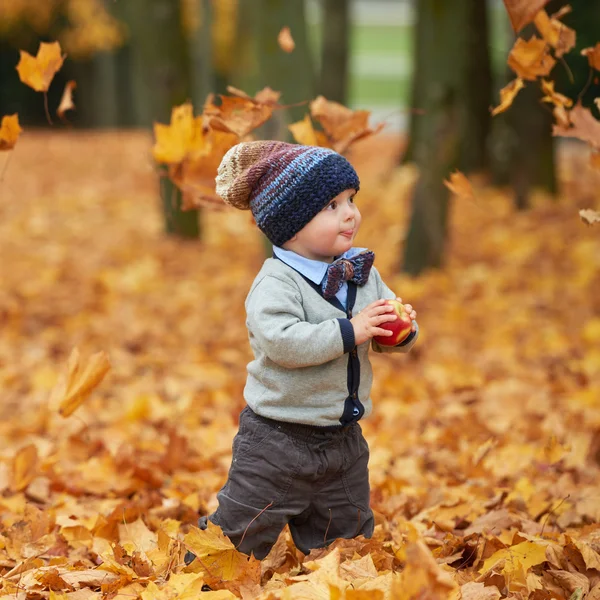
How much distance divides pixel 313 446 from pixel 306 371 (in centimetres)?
24

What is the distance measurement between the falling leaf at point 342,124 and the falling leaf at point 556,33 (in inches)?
25.2

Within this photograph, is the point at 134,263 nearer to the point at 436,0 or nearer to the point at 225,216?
the point at 225,216

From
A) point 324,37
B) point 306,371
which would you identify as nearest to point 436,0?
point 324,37

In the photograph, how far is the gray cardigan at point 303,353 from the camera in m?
2.29

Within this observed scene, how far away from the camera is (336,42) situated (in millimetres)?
10945

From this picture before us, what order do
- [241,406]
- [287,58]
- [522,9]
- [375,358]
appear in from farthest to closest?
1. [287,58]
2. [375,358]
3. [241,406]
4. [522,9]

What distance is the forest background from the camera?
8.55ft

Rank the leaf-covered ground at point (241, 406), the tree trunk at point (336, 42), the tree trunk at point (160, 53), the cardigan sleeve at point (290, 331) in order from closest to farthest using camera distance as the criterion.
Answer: the cardigan sleeve at point (290, 331)
the leaf-covered ground at point (241, 406)
the tree trunk at point (160, 53)
the tree trunk at point (336, 42)

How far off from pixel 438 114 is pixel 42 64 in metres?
4.48

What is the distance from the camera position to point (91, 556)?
2871 millimetres

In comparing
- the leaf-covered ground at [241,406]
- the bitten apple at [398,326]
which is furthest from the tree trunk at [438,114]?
the bitten apple at [398,326]

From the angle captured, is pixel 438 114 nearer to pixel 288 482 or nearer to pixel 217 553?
pixel 288 482

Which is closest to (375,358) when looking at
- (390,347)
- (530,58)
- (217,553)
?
(530,58)

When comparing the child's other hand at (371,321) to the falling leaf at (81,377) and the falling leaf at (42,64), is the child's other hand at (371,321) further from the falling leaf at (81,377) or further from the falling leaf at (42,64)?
the falling leaf at (42,64)
